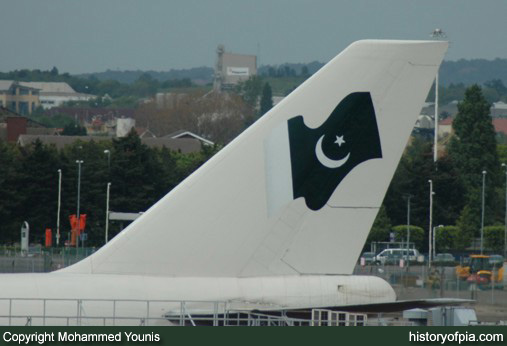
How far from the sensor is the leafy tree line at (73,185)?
9862 cm

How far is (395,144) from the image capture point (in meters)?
25.2

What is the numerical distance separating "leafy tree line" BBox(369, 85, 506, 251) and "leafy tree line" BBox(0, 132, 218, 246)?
20501mm

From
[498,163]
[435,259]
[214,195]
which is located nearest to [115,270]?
[214,195]

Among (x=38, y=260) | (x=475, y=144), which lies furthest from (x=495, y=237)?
Answer: (x=38, y=260)

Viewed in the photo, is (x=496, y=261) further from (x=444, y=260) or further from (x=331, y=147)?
(x=331, y=147)

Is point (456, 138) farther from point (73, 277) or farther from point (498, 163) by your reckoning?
point (73, 277)

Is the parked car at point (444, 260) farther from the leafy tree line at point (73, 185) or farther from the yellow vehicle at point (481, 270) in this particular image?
the leafy tree line at point (73, 185)

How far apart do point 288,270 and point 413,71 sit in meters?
4.77

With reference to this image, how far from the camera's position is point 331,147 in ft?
82.1

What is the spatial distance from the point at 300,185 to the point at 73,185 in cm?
8070

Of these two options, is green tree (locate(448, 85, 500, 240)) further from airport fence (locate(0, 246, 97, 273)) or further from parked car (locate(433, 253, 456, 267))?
airport fence (locate(0, 246, 97, 273))

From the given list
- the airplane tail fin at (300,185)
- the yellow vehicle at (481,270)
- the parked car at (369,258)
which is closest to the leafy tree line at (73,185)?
the parked car at (369,258)

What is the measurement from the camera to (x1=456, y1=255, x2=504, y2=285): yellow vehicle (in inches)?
2905

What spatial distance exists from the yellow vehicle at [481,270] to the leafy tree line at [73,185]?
29.1 meters
